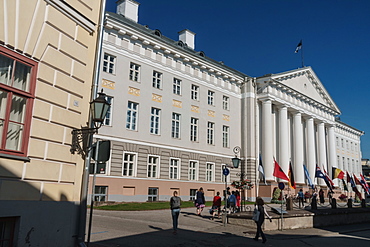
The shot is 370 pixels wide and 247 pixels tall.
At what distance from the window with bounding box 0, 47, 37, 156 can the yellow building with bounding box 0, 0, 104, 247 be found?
19mm

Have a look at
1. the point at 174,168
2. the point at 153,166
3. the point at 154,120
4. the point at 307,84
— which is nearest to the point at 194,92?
the point at 154,120

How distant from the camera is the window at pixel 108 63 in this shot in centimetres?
2861

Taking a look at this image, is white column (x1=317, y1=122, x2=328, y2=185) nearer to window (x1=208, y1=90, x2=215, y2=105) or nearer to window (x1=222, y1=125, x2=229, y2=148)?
window (x1=222, y1=125, x2=229, y2=148)

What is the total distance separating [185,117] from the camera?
3491 centimetres

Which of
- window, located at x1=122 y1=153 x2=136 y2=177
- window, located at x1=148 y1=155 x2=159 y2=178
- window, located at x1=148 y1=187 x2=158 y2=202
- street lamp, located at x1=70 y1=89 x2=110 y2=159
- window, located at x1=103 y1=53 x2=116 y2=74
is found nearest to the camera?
street lamp, located at x1=70 y1=89 x2=110 y2=159

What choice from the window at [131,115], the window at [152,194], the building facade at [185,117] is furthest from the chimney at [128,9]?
the window at [152,194]

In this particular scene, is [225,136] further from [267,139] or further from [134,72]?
[134,72]

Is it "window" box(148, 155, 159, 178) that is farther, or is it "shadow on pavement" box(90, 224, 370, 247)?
"window" box(148, 155, 159, 178)

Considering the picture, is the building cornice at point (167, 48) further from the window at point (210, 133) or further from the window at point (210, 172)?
the window at point (210, 172)

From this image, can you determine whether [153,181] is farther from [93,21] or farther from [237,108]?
[93,21]

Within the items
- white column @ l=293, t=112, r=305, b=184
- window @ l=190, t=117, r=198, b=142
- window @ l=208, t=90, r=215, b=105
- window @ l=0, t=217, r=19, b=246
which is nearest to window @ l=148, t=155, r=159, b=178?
window @ l=190, t=117, r=198, b=142

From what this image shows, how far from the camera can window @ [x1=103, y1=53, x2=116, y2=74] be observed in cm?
2861

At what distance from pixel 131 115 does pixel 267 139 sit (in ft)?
59.9

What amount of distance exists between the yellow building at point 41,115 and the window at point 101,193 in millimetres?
18191
